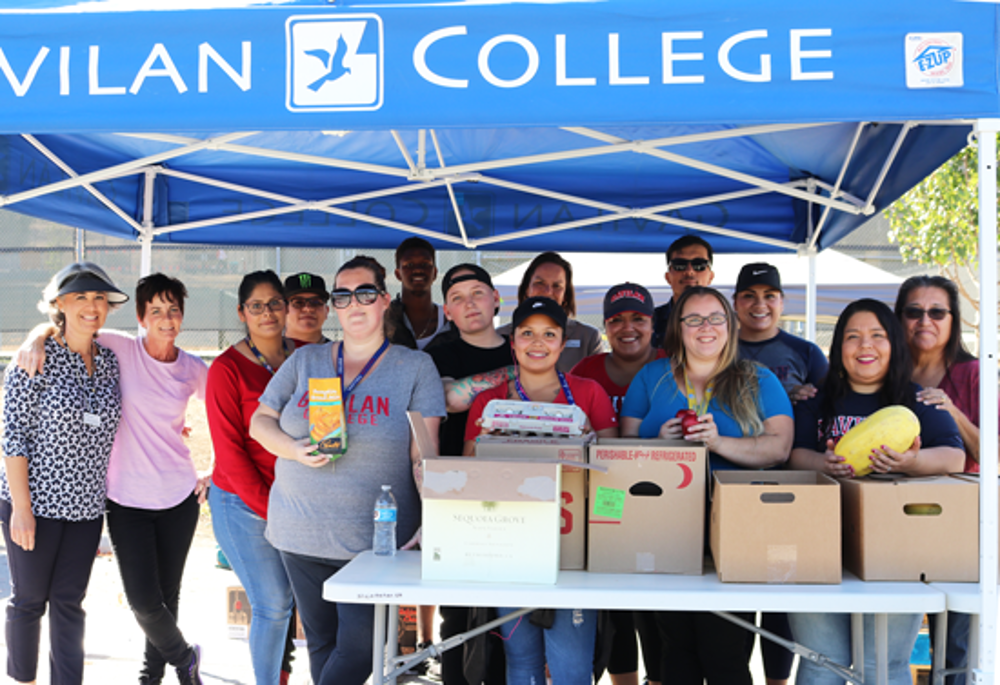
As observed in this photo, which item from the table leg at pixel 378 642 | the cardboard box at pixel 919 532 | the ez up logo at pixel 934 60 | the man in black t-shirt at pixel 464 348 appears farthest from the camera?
the man in black t-shirt at pixel 464 348

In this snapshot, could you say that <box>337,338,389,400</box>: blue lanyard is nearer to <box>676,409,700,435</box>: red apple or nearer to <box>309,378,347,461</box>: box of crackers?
<box>309,378,347,461</box>: box of crackers

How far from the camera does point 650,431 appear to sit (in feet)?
8.71

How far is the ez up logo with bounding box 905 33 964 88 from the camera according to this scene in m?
1.95

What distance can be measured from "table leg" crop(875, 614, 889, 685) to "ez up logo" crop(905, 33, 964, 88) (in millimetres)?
1456

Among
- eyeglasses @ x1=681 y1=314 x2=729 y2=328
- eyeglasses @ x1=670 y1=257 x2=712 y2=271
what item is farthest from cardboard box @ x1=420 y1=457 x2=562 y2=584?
eyeglasses @ x1=670 y1=257 x2=712 y2=271

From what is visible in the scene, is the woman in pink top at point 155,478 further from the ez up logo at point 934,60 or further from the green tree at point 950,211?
the green tree at point 950,211

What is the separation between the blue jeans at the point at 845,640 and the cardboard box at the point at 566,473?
0.74 m

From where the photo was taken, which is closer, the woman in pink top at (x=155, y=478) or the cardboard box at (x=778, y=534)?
the cardboard box at (x=778, y=534)

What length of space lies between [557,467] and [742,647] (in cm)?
100

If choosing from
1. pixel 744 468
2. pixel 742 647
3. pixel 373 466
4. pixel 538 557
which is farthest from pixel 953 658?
pixel 373 466

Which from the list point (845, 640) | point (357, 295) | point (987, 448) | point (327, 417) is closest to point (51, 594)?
point (327, 417)

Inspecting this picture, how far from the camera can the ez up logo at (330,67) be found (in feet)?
6.66

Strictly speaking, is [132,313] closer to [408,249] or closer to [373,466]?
[408,249]

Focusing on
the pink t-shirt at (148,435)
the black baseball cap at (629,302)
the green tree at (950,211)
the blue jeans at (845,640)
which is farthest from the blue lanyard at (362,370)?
the green tree at (950,211)
